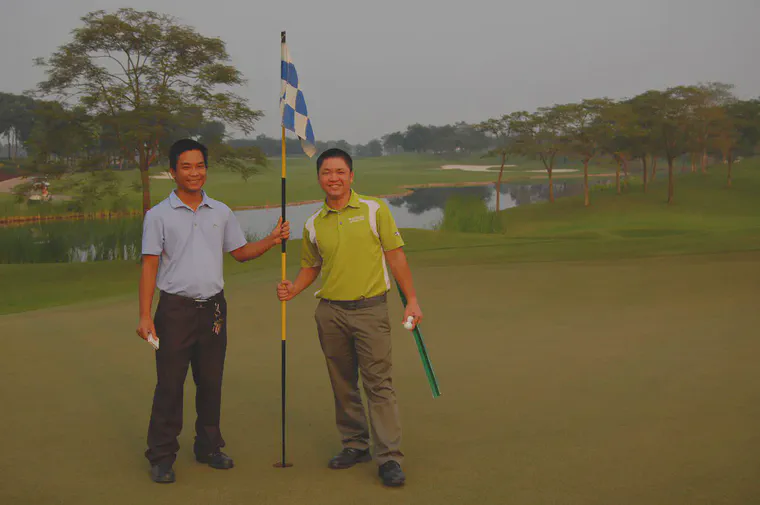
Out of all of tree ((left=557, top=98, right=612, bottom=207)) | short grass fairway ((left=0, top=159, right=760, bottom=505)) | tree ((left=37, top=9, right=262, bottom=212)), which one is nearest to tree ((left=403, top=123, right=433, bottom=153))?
tree ((left=557, top=98, right=612, bottom=207))

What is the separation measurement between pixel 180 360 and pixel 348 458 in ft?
3.44

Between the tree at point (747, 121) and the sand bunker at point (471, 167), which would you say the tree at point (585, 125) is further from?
the sand bunker at point (471, 167)

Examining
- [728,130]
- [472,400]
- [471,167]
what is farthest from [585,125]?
[471,167]

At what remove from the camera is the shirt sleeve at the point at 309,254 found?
15.5 feet

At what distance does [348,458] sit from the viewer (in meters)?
4.69

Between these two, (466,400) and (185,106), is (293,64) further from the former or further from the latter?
(185,106)

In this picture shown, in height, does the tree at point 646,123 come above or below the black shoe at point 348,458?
above

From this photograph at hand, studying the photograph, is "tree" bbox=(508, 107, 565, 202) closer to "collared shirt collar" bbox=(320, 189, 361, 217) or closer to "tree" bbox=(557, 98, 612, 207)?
"tree" bbox=(557, 98, 612, 207)

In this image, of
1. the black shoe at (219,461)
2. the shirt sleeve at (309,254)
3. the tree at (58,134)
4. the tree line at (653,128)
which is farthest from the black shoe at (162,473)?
the tree line at (653,128)

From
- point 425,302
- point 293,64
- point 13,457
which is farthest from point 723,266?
point 13,457

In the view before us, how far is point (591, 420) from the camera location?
5.46m

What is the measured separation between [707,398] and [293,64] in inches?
142

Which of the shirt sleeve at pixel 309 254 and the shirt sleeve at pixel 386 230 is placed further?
the shirt sleeve at pixel 309 254

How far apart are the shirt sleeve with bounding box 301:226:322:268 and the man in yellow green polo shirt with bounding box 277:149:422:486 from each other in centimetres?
7
